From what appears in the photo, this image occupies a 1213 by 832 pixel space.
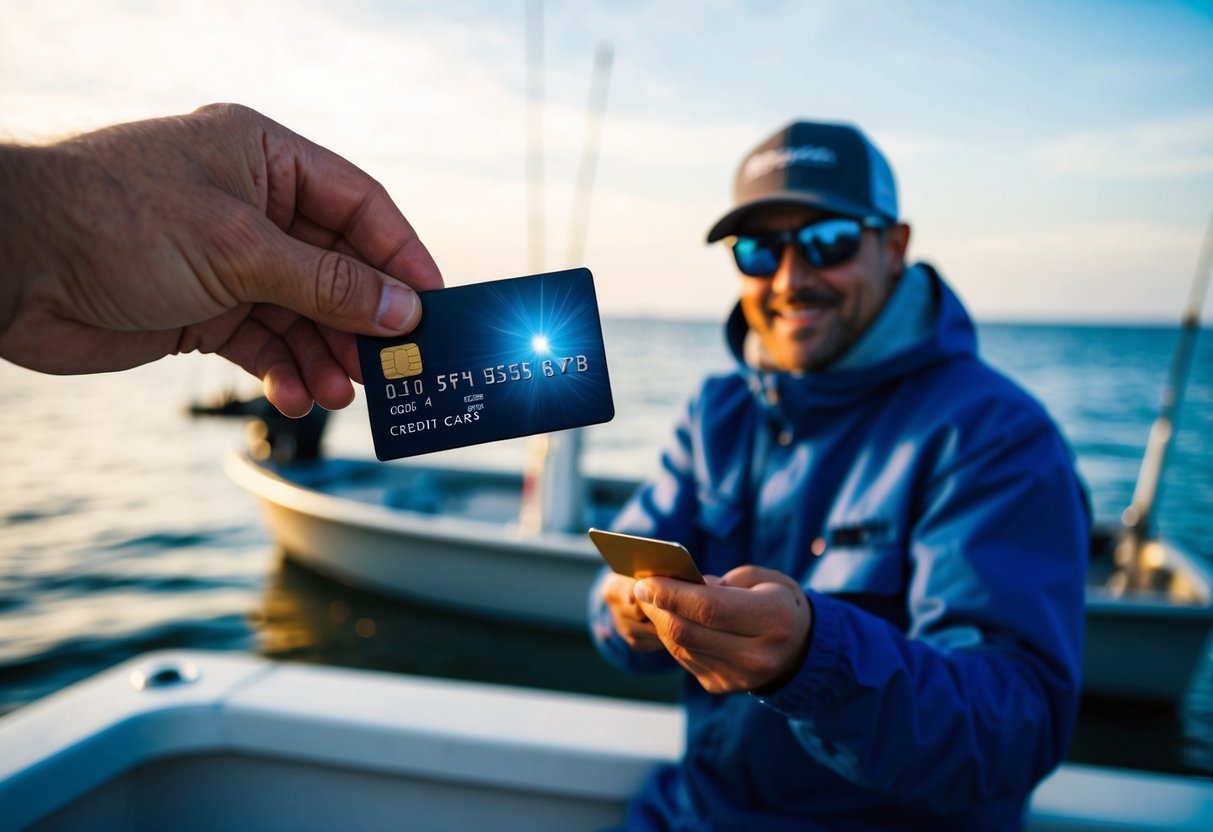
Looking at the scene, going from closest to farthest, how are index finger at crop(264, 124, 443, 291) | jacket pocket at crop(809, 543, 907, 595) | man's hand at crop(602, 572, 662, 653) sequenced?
index finger at crop(264, 124, 443, 291) → man's hand at crop(602, 572, 662, 653) → jacket pocket at crop(809, 543, 907, 595)

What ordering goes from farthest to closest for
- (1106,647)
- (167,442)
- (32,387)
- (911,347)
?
(32,387) < (167,442) < (1106,647) < (911,347)

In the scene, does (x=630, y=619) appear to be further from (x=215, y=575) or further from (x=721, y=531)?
(x=215, y=575)

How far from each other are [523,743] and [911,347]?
1.31m

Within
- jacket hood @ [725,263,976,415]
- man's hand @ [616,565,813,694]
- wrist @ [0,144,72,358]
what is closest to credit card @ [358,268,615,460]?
man's hand @ [616,565,813,694]

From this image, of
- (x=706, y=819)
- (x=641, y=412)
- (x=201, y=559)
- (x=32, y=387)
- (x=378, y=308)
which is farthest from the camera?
(x=32, y=387)

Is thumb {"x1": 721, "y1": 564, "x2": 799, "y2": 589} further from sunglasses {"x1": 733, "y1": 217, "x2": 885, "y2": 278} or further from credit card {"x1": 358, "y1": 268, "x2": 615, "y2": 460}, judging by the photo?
sunglasses {"x1": 733, "y1": 217, "x2": 885, "y2": 278}

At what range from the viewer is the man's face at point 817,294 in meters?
1.91

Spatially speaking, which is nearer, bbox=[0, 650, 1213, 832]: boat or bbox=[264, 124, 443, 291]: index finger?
bbox=[264, 124, 443, 291]: index finger

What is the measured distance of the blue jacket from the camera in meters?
1.15

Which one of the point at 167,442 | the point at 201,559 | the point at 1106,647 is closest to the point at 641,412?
the point at 167,442

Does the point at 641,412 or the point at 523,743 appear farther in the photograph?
the point at 641,412

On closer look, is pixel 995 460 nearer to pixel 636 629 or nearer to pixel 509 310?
pixel 636 629

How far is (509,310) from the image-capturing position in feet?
3.49

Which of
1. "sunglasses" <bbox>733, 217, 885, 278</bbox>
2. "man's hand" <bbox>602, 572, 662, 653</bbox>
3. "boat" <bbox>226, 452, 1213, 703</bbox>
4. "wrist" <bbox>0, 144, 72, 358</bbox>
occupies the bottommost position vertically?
"boat" <bbox>226, 452, 1213, 703</bbox>
